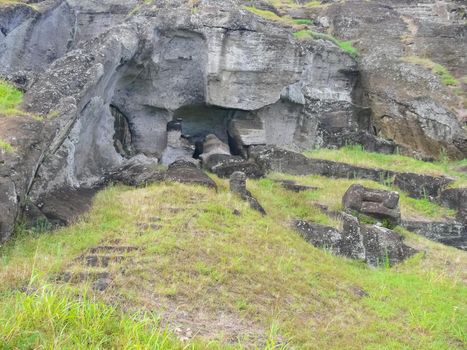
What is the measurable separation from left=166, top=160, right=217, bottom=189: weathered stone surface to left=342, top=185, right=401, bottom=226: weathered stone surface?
3286 mm

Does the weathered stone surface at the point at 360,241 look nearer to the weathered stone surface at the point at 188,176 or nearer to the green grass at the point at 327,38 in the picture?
the weathered stone surface at the point at 188,176

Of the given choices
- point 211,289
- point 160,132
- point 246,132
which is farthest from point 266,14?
point 211,289

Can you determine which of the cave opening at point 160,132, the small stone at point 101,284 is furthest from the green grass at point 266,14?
the small stone at point 101,284

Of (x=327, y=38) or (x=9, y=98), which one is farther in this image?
(x=327, y=38)

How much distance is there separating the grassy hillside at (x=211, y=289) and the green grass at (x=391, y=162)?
571 centimetres

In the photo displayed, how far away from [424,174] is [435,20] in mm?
11140

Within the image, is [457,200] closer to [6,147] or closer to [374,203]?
[374,203]

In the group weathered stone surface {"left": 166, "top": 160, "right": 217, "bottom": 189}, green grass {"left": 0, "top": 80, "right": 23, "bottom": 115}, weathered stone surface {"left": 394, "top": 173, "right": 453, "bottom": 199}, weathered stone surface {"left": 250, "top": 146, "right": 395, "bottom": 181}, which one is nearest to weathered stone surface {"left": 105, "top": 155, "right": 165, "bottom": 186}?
→ weathered stone surface {"left": 166, "top": 160, "right": 217, "bottom": 189}

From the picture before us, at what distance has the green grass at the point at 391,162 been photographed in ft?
55.6

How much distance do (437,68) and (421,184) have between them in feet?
21.2

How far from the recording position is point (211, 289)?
7629 mm

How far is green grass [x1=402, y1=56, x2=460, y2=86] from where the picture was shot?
65.3 ft

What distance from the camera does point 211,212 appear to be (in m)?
10.7

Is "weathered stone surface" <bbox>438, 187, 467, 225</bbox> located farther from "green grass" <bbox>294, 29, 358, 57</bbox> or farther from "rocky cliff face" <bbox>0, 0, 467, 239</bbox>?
"green grass" <bbox>294, 29, 358, 57</bbox>
